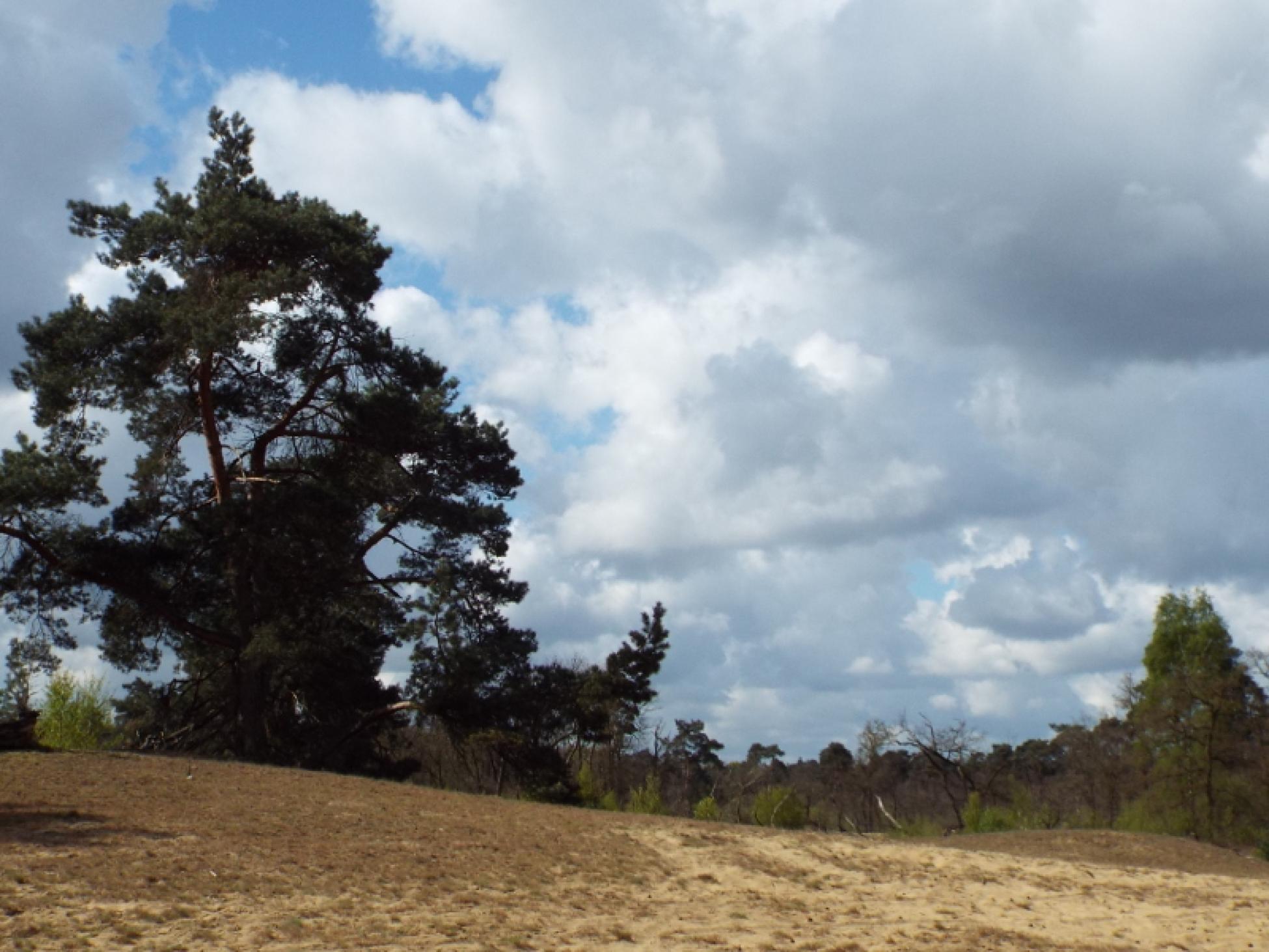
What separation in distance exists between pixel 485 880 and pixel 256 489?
1511 cm

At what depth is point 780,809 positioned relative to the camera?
100 ft

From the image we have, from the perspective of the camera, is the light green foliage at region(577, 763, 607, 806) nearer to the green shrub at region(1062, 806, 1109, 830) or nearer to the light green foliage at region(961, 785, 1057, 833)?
the light green foliage at region(961, 785, 1057, 833)

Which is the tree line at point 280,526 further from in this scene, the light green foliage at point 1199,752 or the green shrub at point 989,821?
the light green foliage at point 1199,752

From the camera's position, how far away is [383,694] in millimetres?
27328

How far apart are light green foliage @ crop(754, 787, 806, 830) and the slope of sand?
413 inches

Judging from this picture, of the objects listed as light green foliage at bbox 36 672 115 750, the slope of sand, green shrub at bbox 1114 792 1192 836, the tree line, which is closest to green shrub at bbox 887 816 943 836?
the tree line

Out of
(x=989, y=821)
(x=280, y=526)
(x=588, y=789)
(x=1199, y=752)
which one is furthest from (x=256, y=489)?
(x=1199, y=752)

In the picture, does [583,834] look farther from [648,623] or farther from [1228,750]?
[1228,750]

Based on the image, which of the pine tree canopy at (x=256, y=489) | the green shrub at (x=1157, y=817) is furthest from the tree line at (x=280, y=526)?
the green shrub at (x=1157, y=817)

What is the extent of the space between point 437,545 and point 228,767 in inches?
331

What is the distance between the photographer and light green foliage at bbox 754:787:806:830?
3045 cm

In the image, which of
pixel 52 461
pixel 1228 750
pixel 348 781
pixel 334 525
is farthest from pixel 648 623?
pixel 1228 750

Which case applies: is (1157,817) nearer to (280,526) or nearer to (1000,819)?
(1000,819)

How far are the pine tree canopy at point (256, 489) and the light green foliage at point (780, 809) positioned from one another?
8.60 meters
